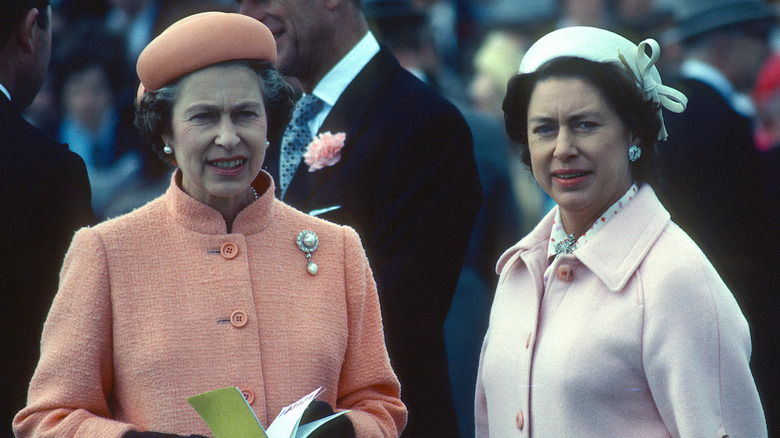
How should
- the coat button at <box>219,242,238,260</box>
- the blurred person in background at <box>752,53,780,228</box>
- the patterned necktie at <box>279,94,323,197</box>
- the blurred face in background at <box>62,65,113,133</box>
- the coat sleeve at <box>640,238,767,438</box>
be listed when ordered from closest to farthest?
the coat sleeve at <box>640,238,767,438</box>, the coat button at <box>219,242,238,260</box>, the patterned necktie at <box>279,94,323,197</box>, the blurred person in background at <box>752,53,780,228</box>, the blurred face in background at <box>62,65,113,133</box>

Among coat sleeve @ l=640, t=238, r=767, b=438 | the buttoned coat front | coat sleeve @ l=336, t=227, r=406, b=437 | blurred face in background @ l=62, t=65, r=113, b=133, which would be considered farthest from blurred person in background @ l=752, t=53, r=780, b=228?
blurred face in background @ l=62, t=65, r=113, b=133

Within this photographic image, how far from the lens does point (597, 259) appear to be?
303 cm

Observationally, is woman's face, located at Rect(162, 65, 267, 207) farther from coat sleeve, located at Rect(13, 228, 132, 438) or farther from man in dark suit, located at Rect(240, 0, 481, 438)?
man in dark suit, located at Rect(240, 0, 481, 438)

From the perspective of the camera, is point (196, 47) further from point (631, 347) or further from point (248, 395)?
point (631, 347)

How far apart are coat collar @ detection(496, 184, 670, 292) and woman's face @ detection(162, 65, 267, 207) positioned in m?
0.97

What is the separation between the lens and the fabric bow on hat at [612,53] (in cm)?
311

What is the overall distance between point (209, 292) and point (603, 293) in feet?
3.55

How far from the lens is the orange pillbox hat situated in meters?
2.81

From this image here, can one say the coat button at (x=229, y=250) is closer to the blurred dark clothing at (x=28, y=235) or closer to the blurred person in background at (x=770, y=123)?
the blurred dark clothing at (x=28, y=235)

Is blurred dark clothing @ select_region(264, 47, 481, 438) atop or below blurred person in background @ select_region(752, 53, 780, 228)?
below

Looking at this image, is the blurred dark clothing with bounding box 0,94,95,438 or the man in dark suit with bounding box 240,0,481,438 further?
the man in dark suit with bounding box 240,0,481,438

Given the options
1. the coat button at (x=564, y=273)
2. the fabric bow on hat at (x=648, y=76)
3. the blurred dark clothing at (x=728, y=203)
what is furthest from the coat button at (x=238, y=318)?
the blurred dark clothing at (x=728, y=203)

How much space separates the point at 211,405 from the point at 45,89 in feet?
20.3

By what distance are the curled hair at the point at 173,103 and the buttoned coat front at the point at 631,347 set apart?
3.01 ft
